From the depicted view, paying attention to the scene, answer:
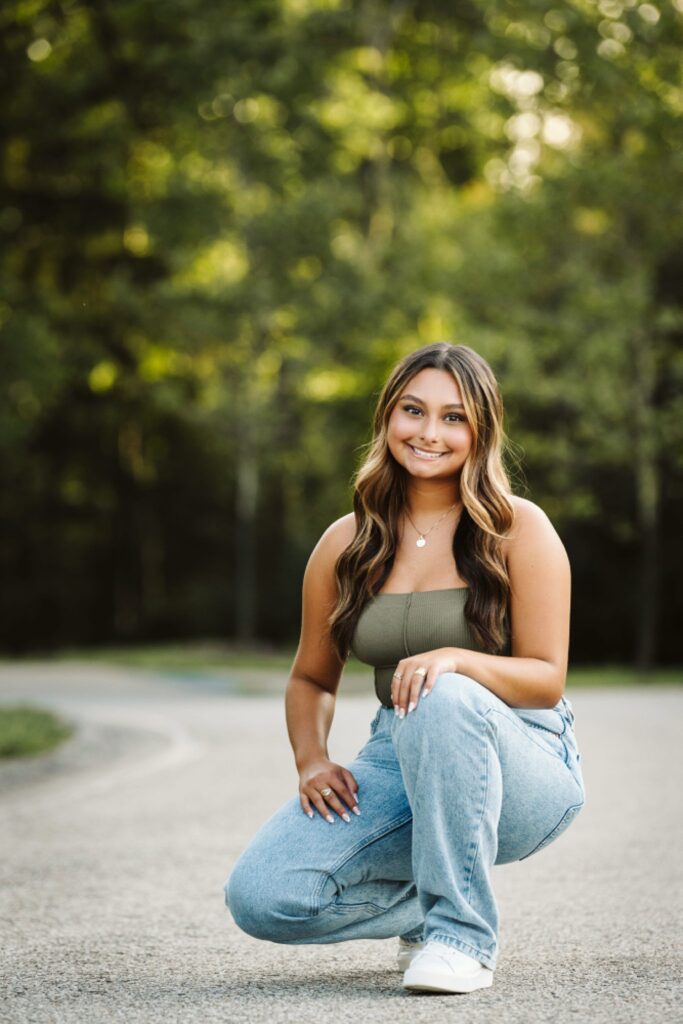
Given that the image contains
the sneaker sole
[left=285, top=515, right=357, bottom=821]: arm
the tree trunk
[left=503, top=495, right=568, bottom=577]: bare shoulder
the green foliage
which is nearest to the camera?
the sneaker sole

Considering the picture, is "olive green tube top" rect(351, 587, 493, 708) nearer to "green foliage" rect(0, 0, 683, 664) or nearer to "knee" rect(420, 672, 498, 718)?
"knee" rect(420, 672, 498, 718)

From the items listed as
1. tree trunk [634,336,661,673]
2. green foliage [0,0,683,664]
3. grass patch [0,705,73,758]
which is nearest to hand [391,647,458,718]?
grass patch [0,705,73,758]

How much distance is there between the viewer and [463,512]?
170 inches

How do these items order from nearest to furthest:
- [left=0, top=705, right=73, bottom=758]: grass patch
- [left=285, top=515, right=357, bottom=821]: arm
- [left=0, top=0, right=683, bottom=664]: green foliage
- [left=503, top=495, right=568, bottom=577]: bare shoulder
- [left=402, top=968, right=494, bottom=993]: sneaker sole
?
[left=402, top=968, right=494, bottom=993]: sneaker sole → [left=503, top=495, right=568, bottom=577]: bare shoulder → [left=285, top=515, right=357, bottom=821]: arm → [left=0, top=705, right=73, bottom=758]: grass patch → [left=0, top=0, right=683, bottom=664]: green foliage

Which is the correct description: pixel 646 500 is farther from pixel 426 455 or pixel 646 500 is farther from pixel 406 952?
pixel 406 952

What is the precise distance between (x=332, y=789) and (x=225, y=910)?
1.55 metres

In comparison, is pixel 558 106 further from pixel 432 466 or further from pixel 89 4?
pixel 432 466

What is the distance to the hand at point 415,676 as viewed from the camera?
3834mm

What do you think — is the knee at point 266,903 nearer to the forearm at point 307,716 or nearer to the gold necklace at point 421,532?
the forearm at point 307,716

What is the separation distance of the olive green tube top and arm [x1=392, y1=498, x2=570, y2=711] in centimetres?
7

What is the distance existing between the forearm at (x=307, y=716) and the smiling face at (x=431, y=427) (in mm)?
681

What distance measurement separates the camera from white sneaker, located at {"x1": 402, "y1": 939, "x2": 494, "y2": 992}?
12.4 ft

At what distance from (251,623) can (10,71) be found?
40.2 ft

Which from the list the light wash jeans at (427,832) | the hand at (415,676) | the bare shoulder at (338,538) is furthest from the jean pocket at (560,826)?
the bare shoulder at (338,538)
